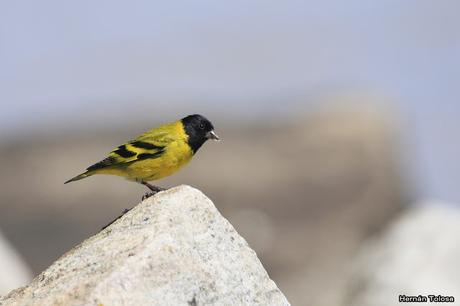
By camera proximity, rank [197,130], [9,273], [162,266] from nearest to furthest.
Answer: [162,266] < [197,130] < [9,273]

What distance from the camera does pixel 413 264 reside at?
1599 centimetres

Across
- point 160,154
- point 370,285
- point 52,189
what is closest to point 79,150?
point 52,189

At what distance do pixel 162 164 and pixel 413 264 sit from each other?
222 inches

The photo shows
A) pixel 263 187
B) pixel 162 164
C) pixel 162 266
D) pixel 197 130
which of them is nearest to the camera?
pixel 162 266

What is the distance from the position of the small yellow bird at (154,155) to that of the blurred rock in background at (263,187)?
42.4ft

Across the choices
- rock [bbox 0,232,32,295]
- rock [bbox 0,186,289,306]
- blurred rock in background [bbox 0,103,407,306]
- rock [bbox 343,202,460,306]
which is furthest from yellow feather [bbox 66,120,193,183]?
blurred rock in background [bbox 0,103,407,306]

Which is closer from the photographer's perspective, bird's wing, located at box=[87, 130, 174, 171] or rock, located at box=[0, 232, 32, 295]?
bird's wing, located at box=[87, 130, 174, 171]

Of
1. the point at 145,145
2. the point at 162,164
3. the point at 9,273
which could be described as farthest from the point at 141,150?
the point at 9,273

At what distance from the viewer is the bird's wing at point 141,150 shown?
40.3 feet

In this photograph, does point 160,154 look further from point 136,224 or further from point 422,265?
point 422,265

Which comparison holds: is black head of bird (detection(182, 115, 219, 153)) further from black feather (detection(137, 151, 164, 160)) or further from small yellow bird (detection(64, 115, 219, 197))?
black feather (detection(137, 151, 164, 160))

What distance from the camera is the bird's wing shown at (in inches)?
484

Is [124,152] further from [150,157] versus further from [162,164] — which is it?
[162,164]

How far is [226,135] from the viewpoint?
30.8 meters
